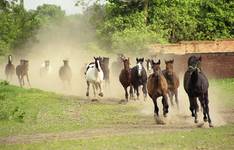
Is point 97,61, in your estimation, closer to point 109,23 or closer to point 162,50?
point 162,50

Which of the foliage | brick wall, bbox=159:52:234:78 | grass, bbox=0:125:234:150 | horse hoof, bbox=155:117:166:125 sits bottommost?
grass, bbox=0:125:234:150

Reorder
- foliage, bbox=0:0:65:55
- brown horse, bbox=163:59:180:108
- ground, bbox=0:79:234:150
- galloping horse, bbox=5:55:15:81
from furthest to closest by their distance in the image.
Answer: foliage, bbox=0:0:65:55, galloping horse, bbox=5:55:15:81, brown horse, bbox=163:59:180:108, ground, bbox=0:79:234:150

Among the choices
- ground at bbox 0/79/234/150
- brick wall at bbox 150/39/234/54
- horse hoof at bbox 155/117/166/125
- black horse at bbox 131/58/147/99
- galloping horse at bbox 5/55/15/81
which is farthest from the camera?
brick wall at bbox 150/39/234/54

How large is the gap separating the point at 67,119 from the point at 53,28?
13113 centimetres

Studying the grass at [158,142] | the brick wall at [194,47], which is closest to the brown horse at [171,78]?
the grass at [158,142]

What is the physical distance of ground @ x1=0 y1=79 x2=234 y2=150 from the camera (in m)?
17.1

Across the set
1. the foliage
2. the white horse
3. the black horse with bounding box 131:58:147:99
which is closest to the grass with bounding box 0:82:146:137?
the white horse

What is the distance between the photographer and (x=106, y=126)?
856 inches

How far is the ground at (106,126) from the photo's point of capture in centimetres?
1708

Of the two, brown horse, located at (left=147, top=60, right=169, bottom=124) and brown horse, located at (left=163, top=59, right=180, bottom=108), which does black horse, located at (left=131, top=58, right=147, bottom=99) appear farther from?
brown horse, located at (left=147, top=60, right=169, bottom=124)

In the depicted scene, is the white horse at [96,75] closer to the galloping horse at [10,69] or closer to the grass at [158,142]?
the grass at [158,142]

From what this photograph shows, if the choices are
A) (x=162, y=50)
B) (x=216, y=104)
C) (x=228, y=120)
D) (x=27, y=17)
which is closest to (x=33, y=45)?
(x=27, y=17)

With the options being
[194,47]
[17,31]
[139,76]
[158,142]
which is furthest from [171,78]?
[17,31]

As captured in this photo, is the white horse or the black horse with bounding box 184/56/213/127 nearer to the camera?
the black horse with bounding box 184/56/213/127
